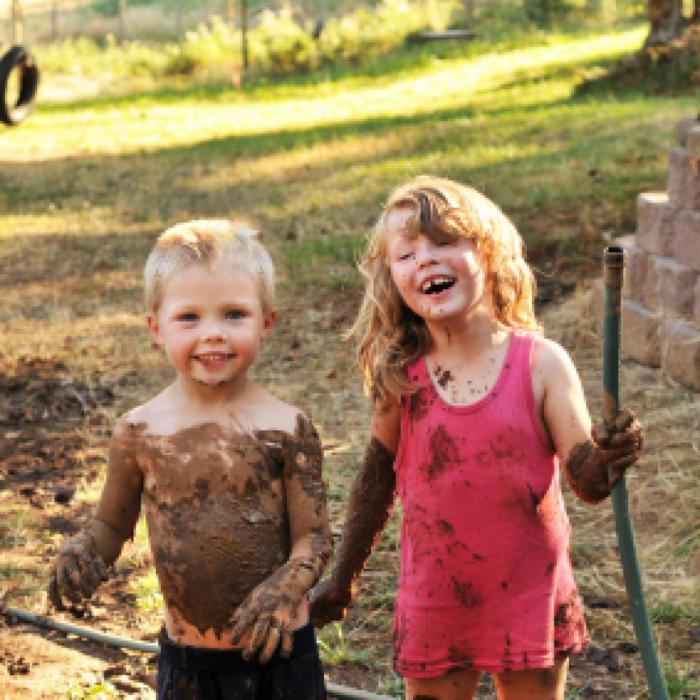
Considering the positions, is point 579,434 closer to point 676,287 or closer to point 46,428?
point 676,287

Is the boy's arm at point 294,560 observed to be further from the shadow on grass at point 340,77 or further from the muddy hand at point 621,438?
the shadow on grass at point 340,77

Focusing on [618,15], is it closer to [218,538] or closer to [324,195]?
[324,195]

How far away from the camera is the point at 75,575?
95.0 inches

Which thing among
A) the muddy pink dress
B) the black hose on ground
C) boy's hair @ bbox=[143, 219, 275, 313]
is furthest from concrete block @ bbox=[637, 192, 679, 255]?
boy's hair @ bbox=[143, 219, 275, 313]

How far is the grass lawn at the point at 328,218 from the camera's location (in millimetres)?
4332

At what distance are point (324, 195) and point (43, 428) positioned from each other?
4.20 metres

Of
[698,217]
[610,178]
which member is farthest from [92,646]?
[610,178]

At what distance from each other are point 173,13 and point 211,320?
90.6 ft

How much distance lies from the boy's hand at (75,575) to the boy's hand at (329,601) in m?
0.51

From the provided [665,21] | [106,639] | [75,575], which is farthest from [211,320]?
[665,21]

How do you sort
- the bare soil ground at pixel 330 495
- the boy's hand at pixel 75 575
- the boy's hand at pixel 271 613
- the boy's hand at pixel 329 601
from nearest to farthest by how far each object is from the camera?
the boy's hand at pixel 271 613 → the boy's hand at pixel 75 575 → the boy's hand at pixel 329 601 → the bare soil ground at pixel 330 495

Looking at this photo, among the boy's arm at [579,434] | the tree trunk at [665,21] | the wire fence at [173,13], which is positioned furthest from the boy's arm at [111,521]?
the wire fence at [173,13]

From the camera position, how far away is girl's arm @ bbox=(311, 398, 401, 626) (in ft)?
8.78

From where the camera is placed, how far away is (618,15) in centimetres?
2150
